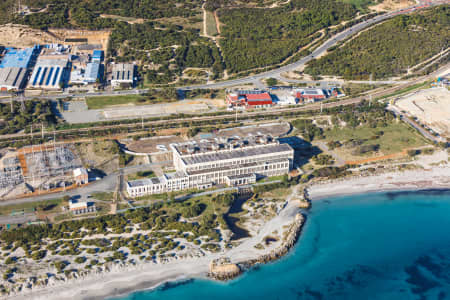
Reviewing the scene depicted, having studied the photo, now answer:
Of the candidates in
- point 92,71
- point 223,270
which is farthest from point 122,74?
point 223,270

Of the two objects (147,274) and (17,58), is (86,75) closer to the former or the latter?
(17,58)

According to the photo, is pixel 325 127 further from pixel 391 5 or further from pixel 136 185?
pixel 391 5

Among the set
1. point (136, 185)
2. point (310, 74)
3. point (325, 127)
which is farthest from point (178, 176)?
point (310, 74)

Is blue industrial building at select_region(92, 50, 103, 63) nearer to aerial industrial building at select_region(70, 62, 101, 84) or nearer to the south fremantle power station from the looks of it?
aerial industrial building at select_region(70, 62, 101, 84)

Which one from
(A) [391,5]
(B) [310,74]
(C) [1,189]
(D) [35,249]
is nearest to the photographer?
(D) [35,249]

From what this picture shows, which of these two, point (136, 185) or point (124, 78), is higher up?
point (124, 78)
